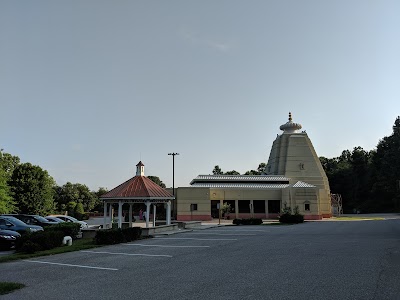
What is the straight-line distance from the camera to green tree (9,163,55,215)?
4641 cm

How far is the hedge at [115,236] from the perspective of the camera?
64.0 feet

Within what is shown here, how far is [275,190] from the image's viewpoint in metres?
56.7

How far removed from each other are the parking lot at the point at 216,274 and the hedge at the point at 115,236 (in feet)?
11.9

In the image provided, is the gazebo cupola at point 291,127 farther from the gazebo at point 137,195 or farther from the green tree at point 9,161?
the green tree at point 9,161

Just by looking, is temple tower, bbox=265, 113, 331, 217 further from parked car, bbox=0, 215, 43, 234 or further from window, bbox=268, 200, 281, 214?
parked car, bbox=0, 215, 43, 234

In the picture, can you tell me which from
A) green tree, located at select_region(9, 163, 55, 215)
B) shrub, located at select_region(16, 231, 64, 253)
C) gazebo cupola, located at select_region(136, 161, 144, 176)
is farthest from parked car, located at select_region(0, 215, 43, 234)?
green tree, located at select_region(9, 163, 55, 215)

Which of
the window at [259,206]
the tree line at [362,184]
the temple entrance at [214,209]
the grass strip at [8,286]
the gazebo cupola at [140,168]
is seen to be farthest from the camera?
the tree line at [362,184]

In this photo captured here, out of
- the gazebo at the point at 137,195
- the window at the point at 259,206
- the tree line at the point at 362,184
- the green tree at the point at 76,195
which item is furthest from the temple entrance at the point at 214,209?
the tree line at the point at 362,184

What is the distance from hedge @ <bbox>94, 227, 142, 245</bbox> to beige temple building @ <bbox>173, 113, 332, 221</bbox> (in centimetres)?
3113

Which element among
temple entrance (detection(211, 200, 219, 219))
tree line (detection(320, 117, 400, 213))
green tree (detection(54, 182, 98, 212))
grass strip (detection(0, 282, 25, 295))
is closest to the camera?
grass strip (detection(0, 282, 25, 295))

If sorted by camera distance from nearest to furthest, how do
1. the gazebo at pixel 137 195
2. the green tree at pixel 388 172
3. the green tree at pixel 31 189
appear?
the gazebo at pixel 137 195 < the green tree at pixel 31 189 < the green tree at pixel 388 172

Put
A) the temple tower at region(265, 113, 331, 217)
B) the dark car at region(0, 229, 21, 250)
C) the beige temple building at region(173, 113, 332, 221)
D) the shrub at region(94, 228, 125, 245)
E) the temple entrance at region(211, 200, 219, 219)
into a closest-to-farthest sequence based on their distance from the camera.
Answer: the dark car at region(0, 229, 21, 250), the shrub at region(94, 228, 125, 245), the beige temple building at region(173, 113, 332, 221), the temple entrance at region(211, 200, 219, 219), the temple tower at region(265, 113, 331, 217)

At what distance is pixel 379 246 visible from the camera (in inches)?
641

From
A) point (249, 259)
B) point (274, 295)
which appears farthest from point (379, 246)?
point (274, 295)
